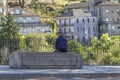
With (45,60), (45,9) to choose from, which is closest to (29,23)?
(45,9)

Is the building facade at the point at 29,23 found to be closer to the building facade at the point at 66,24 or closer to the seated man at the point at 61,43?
the building facade at the point at 66,24

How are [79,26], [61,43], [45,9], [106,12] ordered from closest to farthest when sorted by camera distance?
[61,43], [79,26], [106,12], [45,9]

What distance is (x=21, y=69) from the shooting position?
59.8 feet

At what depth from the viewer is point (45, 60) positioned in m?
18.4

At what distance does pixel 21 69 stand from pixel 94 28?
331 ft

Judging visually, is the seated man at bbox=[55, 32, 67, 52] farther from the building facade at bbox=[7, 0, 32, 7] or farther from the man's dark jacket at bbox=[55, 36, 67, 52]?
the building facade at bbox=[7, 0, 32, 7]

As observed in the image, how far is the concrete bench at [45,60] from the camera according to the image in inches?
723

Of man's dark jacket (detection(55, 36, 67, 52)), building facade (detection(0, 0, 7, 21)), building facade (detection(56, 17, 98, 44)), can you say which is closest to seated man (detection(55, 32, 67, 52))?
man's dark jacket (detection(55, 36, 67, 52))

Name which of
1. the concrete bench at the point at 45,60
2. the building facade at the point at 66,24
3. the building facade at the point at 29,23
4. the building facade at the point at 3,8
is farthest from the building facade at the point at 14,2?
the concrete bench at the point at 45,60

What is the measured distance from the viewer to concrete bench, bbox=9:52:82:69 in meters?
18.4

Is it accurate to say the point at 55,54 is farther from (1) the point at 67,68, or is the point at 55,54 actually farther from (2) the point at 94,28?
(2) the point at 94,28

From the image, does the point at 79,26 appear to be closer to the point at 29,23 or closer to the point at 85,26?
the point at 85,26

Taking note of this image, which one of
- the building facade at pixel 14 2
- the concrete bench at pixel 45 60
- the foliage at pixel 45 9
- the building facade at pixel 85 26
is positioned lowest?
the building facade at pixel 85 26

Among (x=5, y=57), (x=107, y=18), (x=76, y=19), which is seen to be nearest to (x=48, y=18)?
(x=76, y=19)
